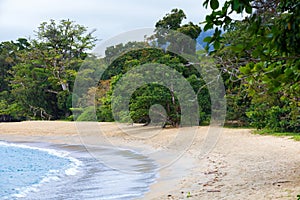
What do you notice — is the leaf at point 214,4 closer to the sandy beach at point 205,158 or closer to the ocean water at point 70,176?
the sandy beach at point 205,158

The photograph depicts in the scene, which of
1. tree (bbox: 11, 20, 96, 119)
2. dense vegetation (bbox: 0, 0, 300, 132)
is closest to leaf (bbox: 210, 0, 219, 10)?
dense vegetation (bbox: 0, 0, 300, 132)

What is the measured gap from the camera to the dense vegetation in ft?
5.09

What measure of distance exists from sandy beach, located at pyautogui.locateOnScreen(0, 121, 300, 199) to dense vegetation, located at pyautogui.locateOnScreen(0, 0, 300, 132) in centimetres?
105

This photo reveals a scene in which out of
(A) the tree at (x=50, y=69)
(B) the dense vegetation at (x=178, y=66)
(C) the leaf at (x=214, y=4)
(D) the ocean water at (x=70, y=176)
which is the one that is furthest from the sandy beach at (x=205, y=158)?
(A) the tree at (x=50, y=69)

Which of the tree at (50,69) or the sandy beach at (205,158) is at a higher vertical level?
the tree at (50,69)

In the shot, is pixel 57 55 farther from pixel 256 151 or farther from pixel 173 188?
pixel 173 188

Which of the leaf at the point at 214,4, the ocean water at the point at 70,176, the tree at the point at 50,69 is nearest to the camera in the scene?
the leaf at the point at 214,4

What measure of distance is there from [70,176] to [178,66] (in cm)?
879

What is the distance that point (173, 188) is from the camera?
23.9 feet

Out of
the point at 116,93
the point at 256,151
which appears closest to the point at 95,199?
Result: the point at 256,151

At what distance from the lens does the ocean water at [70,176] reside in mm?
7678

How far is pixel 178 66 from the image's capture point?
57.1 ft

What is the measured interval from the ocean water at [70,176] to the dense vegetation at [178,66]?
2.85 meters

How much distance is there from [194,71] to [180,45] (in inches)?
75.7
